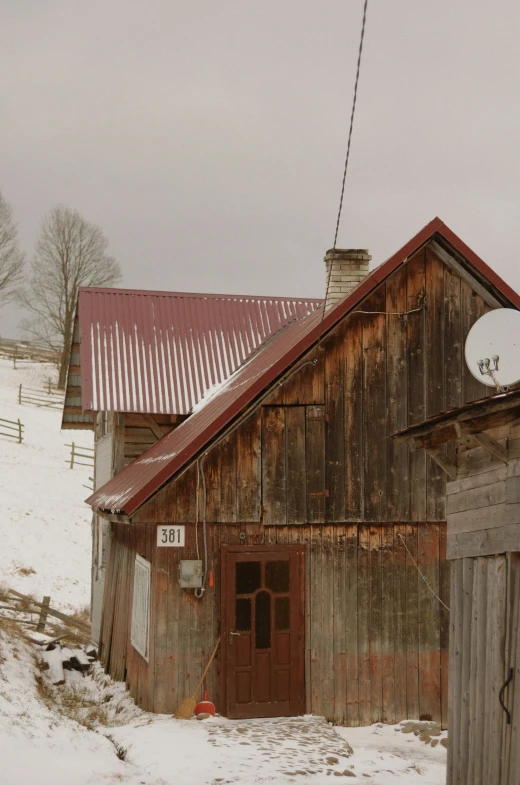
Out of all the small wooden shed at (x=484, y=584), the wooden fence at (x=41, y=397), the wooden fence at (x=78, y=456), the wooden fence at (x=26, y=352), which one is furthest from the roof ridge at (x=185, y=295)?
the wooden fence at (x=26, y=352)

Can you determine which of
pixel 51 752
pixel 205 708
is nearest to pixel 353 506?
pixel 205 708

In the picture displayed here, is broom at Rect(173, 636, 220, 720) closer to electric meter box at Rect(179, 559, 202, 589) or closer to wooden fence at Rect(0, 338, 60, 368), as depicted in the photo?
electric meter box at Rect(179, 559, 202, 589)

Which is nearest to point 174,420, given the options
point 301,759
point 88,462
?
point 301,759

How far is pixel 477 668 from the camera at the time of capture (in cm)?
809

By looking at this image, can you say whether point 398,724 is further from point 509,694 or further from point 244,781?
point 509,694

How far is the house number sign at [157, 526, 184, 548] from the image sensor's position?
39.9 feet

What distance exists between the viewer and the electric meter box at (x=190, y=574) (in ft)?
40.0

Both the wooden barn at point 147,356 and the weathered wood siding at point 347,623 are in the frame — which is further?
the wooden barn at point 147,356

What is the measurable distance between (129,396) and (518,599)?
1000 cm

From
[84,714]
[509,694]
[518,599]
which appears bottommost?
[84,714]

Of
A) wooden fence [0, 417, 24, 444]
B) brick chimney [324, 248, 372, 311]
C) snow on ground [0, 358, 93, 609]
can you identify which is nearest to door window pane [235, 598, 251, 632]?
brick chimney [324, 248, 372, 311]

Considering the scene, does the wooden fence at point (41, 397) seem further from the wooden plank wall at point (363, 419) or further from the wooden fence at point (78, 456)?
the wooden plank wall at point (363, 419)

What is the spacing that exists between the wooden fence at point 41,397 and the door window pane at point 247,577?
34.9m

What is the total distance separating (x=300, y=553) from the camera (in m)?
12.7
